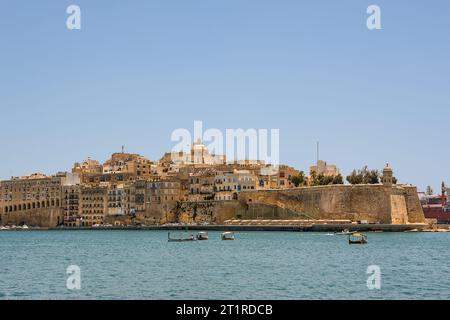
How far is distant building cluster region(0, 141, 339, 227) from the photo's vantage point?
311 ft

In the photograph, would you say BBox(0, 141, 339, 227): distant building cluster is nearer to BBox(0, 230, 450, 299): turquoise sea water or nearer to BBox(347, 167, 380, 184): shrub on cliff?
BBox(347, 167, 380, 184): shrub on cliff

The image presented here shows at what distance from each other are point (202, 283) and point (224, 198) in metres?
64.7

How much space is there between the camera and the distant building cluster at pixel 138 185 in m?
94.7

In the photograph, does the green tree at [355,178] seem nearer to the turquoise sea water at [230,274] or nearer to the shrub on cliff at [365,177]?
the shrub on cliff at [365,177]

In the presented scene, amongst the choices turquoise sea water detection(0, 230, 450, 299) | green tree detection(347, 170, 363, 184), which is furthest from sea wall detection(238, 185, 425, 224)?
turquoise sea water detection(0, 230, 450, 299)

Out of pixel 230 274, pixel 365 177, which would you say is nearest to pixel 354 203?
pixel 365 177

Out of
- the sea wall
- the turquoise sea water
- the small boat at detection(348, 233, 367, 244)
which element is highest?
the sea wall

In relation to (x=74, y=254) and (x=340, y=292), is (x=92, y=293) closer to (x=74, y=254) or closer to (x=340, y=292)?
(x=340, y=292)

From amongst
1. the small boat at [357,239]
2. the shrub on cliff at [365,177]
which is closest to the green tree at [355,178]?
the shrub on cliff at [365,177]

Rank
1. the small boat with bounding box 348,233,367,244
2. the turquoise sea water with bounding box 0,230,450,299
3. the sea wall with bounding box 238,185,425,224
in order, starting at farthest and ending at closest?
1. the sea wall with bounding box 238,185,425,224
2. the small boat with bounding box 348,233,367,244
3. the turquoise sea water with bounding box 0,230,450,299

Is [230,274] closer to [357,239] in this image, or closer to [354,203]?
[357,239]
